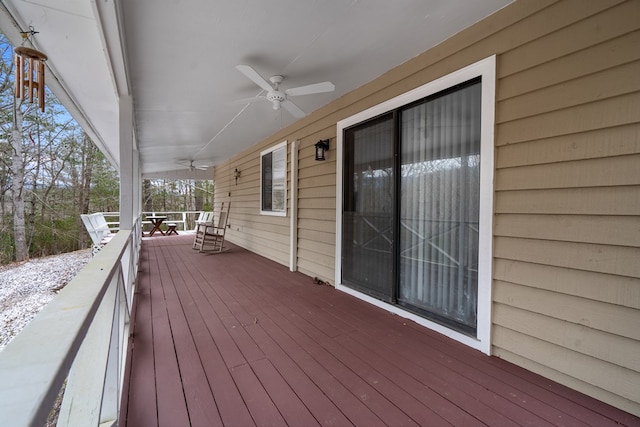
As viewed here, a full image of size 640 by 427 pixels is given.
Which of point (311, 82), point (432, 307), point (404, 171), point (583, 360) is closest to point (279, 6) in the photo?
point (311, 82)

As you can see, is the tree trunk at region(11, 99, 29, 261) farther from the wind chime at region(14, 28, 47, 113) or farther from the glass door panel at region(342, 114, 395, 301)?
the glass door panel at region(342, 114, 395, 301)

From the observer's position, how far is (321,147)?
375cm

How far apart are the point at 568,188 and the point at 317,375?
187cm

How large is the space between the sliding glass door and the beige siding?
8.8 inches

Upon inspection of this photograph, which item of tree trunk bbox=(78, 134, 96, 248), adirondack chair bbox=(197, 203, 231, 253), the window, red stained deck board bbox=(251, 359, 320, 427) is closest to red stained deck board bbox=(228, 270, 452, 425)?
red stained deck board bbox=(251, 359, 320, 427)

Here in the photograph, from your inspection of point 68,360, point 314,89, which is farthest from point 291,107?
point 68,360

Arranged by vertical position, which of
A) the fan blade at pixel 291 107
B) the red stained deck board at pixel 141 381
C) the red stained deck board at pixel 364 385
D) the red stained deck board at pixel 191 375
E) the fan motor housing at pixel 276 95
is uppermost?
the fan motor housing at pixel 276 95

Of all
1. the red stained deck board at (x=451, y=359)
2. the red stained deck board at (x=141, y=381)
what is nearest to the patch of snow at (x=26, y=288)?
the red stained deck board at (x=141, y=381)

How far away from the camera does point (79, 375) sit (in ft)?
3.29

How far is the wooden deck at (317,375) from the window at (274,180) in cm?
238

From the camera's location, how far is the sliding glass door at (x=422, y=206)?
218 centimetres

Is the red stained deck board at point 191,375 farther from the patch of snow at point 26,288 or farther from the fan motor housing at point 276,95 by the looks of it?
the fan motor housing at point 276,95

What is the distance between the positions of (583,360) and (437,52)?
233cm

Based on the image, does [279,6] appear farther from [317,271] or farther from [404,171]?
[317,271]
